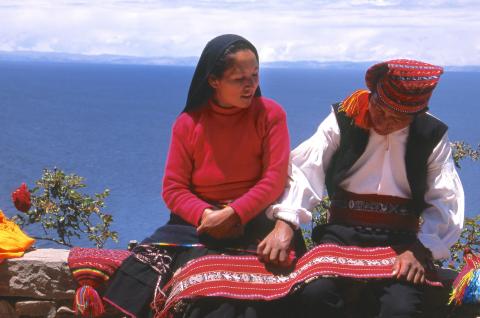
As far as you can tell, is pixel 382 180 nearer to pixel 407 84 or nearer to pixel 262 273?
pixel 407 84

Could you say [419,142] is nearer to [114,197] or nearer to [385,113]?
[385,113]

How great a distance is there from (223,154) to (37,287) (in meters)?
1.20

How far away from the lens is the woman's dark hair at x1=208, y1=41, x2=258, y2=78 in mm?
3639

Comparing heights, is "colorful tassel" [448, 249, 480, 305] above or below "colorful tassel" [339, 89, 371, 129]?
below

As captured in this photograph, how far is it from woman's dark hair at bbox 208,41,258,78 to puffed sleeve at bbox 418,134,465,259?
98cm

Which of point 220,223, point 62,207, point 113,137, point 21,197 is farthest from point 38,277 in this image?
point 113,137

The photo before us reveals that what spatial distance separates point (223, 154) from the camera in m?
3.78

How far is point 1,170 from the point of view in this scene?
132 feet

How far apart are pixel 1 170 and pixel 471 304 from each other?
38772 mm

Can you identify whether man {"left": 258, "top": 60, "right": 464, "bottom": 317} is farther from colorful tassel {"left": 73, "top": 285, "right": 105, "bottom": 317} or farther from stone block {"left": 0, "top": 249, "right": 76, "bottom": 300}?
stone block {"left": 0, "top": 249, "right": 76, "bottom": 300}

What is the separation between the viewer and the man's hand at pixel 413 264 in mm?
3455

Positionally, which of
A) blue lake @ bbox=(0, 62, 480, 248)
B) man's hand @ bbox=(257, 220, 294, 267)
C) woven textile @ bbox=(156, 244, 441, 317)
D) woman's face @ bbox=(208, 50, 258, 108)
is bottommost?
blue lake @ bbox=(0, 62, 480, 248)

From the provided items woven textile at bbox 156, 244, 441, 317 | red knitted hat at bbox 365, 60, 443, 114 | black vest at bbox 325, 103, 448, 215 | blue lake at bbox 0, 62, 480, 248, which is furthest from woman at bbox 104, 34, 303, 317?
blue lake at bbox 0, 62, 480, 248

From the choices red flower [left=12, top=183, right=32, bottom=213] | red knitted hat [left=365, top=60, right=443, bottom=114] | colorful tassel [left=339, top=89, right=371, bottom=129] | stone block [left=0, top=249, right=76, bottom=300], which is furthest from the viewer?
red flower [left=12, top=183, right=32, bottom=213]
